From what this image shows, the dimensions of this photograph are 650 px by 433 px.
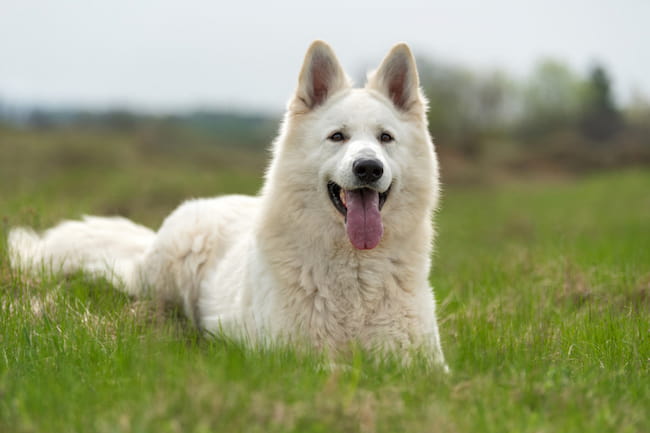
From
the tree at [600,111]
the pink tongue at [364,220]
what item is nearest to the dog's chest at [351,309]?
the pink tongue at [364,220]

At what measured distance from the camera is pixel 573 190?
2822 cm

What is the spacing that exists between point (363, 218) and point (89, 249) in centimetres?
315

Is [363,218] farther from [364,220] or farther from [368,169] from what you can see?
[368,169]

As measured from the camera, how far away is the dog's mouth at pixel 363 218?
4.04m

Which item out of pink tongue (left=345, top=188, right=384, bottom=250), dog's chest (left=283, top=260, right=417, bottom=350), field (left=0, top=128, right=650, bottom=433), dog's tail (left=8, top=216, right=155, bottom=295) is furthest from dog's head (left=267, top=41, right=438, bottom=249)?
dog's tail (left=8, top=216, right=155, bottom=295)

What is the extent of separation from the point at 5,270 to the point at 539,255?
5514 millimetres

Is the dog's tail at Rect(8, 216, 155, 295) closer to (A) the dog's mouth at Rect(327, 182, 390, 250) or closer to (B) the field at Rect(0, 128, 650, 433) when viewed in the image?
(B) the field at Rect(0, 128, 650, 433)

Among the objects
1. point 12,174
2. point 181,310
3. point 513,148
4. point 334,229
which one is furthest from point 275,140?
point 513,148

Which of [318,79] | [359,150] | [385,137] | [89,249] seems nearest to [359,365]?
[359,150]

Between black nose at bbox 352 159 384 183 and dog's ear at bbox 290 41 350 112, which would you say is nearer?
black nose at bbox 352 159 384 183

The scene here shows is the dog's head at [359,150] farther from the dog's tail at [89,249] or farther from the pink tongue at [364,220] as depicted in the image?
the dog's tail at [89,249]

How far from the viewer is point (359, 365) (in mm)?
3201

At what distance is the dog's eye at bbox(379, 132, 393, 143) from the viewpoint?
4.34 metres

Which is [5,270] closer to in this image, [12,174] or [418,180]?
[418,180]
